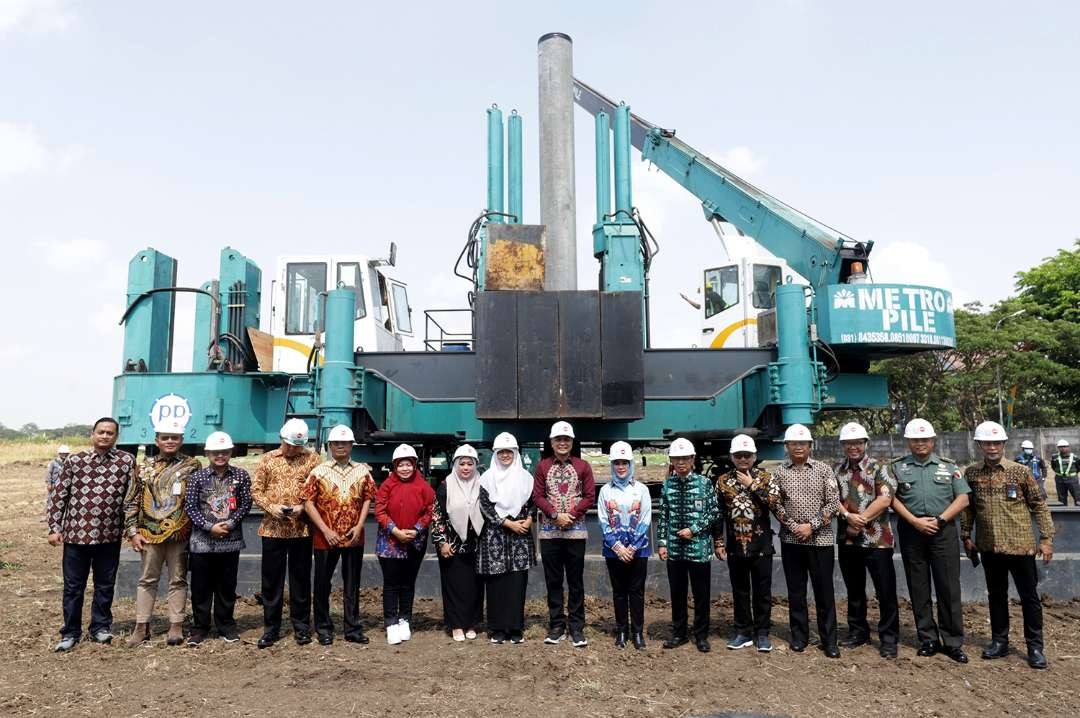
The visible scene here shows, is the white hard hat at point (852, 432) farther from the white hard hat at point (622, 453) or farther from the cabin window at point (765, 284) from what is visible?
the cabin window at point (765, 284)

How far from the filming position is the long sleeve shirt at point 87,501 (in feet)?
18.9

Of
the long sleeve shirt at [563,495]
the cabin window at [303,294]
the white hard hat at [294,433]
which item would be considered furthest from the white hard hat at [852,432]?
the cabin window at [303,294]

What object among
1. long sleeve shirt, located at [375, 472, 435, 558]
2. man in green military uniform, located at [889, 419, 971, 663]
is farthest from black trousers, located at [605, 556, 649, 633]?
man in green military uniform, located at [889, 419, 971, 663]

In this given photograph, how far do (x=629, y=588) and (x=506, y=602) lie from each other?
92cm

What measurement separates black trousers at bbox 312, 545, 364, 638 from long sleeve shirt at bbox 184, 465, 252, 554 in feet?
2.08

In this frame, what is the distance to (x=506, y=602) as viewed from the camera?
5.87 m

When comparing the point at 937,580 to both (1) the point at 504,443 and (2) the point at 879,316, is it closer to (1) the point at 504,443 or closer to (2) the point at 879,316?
(1) the point at 504,443

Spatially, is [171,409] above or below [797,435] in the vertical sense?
above

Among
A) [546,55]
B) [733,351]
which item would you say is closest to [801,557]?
[733,351]

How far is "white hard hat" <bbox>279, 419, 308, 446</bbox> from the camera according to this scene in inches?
226

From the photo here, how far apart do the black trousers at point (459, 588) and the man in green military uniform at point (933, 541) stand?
10.1 ft

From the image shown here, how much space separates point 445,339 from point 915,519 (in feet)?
23.2

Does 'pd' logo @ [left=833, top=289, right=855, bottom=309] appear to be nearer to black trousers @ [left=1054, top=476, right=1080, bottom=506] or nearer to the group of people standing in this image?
the group of people standing

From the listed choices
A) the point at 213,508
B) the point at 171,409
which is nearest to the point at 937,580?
the point at 213,508
